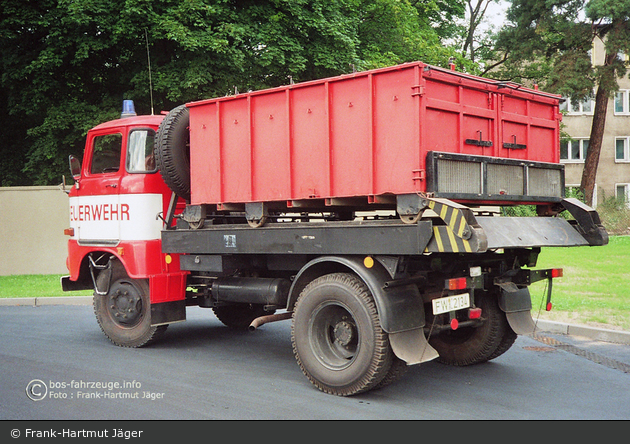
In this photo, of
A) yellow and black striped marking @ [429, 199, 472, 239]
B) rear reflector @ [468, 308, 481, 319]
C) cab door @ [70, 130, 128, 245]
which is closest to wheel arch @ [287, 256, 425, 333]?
rear reflector @ [468, 308, 481, 319]

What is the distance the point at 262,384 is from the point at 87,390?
157cm

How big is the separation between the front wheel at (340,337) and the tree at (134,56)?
37.8 feet

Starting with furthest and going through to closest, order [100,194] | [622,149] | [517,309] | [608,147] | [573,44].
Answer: [622,149]
[608,147]
[573,44]
[100,194]
[517,309]

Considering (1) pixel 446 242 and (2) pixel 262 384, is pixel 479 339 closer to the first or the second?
(1) pixel 446 242

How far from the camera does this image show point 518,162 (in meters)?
6.50

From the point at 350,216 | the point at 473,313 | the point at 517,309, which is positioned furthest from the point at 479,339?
the point at 350,216

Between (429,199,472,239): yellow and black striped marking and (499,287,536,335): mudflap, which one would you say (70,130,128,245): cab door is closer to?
(429,199,472,239): yellow and black striped marking

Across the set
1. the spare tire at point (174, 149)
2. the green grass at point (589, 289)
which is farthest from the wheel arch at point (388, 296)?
the spare tire at point (174, 149)

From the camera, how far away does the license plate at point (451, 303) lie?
5652 millimetres

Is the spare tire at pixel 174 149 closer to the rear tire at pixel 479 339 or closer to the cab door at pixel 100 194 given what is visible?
the cab door at pixel 100 194

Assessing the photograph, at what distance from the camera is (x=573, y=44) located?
94.2ft

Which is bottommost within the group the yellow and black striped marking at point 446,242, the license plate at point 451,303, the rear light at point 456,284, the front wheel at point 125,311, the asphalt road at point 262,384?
the asphalt road at point 262,384

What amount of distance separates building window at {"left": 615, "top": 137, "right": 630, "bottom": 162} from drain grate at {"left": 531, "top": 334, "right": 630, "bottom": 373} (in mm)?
36824
